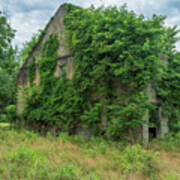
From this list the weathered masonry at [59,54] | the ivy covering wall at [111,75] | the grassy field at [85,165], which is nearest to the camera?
the grassy field at [85,165]

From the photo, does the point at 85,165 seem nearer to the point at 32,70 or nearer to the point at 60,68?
the point at 60,68

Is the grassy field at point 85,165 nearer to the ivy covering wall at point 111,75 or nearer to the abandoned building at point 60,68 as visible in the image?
the ivy covering wall at point 111,75

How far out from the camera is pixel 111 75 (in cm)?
1112

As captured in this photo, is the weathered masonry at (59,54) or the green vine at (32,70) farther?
the green vine at (32,70)

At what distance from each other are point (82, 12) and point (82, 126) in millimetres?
7116

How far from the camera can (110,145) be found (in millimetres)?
10016

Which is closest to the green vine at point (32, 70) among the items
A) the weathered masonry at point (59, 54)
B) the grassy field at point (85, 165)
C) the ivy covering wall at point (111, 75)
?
the weathered masonry at point (59, 54)

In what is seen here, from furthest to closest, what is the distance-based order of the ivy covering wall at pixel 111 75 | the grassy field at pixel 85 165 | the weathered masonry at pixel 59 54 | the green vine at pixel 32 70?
the green vine at pixel 32 70, the weathered masonry at pixel 59 54, the ivy covering wall at pixel 111 75, the grassy field at pixel 85 165

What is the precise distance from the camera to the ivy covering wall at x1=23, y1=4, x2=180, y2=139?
986cm

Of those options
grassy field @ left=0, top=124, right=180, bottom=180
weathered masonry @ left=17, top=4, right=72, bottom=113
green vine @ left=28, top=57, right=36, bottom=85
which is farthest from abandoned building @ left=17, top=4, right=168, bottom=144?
grassy field @ left=0, top=124, right=180, bottom=180

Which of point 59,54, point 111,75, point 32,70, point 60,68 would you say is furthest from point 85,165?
point 32,70

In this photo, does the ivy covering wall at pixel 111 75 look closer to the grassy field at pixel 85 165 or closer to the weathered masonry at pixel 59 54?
the weathered masonry at pixel 59 54

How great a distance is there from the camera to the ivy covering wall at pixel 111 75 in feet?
32.3

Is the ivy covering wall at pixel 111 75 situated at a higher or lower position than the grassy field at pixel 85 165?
higher
